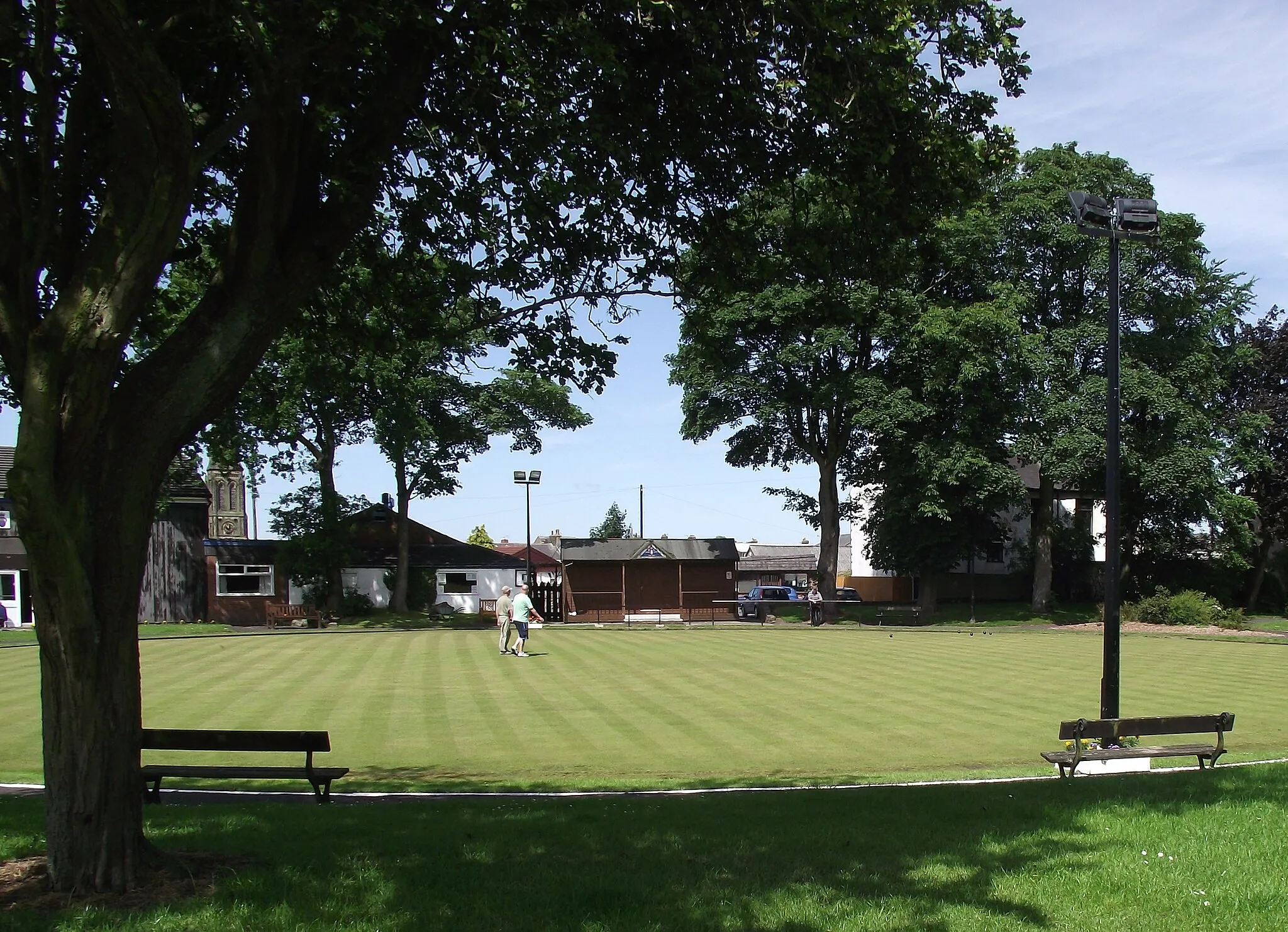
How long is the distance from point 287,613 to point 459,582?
30.1 feet

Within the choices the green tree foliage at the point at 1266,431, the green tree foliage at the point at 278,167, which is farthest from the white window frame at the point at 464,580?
the green tree foliage at the point at 278,167

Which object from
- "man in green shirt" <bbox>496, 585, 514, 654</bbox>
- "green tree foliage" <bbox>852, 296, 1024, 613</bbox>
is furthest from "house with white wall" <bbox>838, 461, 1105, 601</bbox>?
"man in green shirt" <bbox>496, 585, 514, 654</bbox>

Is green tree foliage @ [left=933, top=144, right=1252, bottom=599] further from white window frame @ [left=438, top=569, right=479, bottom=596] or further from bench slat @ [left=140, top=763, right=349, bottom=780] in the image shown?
bench slat @ [left=140, top=763, right=349, bottom=780]

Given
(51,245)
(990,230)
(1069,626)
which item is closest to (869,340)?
A: (990,230)

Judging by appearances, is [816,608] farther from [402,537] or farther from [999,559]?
[999,559]

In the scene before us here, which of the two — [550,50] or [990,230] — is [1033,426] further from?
[550,50]

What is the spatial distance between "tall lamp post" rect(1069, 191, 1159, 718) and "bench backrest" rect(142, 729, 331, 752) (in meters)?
9.25

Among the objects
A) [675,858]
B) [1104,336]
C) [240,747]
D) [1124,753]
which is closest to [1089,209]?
[1124,753]

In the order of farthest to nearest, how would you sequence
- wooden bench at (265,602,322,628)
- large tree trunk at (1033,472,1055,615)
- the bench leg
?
large tree trunk at (1033,472,1055,615) → wooden bench at (265,602,322,628) → the bench leg

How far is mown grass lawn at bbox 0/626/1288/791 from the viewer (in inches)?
497

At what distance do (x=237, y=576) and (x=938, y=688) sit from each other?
1567 inches

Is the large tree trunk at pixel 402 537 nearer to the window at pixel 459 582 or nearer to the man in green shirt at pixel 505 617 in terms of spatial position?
the window at pixel 459 582

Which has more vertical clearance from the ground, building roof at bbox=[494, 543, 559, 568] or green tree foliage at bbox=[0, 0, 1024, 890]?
green tree foliage at bbox=[0, 0, 1024, 890]

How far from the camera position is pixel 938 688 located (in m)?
19.5
